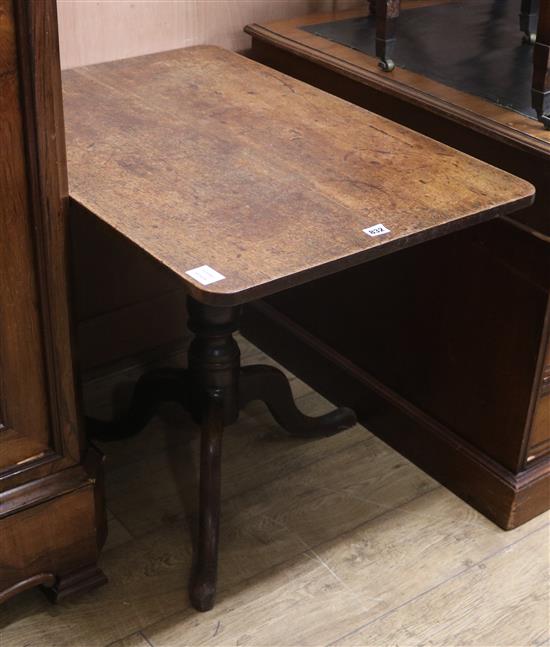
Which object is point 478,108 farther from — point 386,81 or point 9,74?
point 9,74

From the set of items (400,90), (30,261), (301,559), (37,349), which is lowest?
(301,559)

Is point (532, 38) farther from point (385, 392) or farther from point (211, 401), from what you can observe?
point (211, 401)

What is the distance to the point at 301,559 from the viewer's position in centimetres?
192

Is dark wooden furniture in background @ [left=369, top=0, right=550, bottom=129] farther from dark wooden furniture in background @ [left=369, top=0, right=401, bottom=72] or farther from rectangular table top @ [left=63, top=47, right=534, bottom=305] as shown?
rectangular table top @ [left=63, top=47, right=534, bottom=305]

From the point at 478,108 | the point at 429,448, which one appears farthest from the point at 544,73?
the point at 429,448

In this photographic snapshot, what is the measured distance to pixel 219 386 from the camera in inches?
75.9

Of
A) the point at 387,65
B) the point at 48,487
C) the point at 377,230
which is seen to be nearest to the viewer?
the point at 377,230

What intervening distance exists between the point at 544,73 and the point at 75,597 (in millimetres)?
1231

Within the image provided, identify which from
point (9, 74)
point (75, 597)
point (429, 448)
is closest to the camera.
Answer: point (9, 74)

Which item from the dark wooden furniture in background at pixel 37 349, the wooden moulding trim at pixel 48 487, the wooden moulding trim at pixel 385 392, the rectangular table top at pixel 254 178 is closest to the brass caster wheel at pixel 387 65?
the rectangular table top at pixel 254 178

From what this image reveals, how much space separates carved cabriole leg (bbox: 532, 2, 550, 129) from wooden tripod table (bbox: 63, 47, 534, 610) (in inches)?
7.0

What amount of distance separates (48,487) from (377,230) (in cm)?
70

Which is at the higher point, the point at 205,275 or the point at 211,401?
the point at 205,275

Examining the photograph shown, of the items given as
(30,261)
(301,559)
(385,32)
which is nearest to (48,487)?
(30,261)
